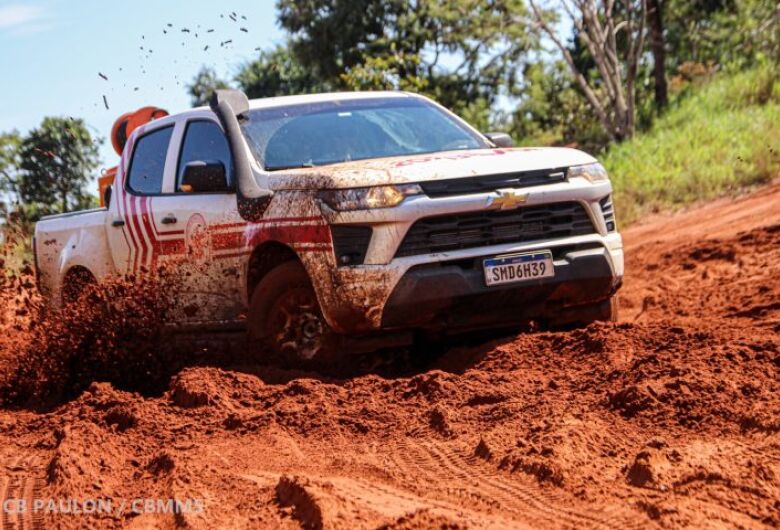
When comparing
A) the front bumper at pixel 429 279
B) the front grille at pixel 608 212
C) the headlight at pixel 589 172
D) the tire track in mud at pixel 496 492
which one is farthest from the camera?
the front grille at pixel 608 212

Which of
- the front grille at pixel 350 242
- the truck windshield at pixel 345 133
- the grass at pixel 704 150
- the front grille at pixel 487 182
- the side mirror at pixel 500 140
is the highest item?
the truck windshield at pixel 345 133

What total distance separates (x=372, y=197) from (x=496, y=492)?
259cm

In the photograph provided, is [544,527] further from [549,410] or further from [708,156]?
[708,156]

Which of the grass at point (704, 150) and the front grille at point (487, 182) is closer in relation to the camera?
the front grille at point (487, 182)

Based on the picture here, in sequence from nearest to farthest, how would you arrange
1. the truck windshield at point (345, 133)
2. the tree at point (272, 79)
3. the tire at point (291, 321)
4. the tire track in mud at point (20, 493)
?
the tire track in mud at point (20, 493) → the tire at point (291, 321) → the truck windshield at point (345, 133) → the tree at point (272, 79)

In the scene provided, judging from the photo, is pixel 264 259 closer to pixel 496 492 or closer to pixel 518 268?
pixel 518 268

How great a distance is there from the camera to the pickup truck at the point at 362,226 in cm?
663

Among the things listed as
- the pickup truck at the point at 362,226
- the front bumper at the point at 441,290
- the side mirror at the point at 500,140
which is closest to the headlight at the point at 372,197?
the pickup truck at the point at 362,226

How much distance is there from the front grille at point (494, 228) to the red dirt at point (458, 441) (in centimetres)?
64

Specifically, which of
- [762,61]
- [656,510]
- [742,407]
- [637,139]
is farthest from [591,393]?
[762,61]

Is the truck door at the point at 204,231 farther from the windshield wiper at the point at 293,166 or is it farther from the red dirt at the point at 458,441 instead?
the red dirt at the point at 458,441

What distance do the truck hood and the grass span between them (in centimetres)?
927

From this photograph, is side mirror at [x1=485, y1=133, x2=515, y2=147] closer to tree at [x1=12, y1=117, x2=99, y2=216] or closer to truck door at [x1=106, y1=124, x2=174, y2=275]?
truck door at [x1=106, y1=124, x2=174, y2=275]

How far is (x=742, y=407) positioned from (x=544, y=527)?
5.50 ft
